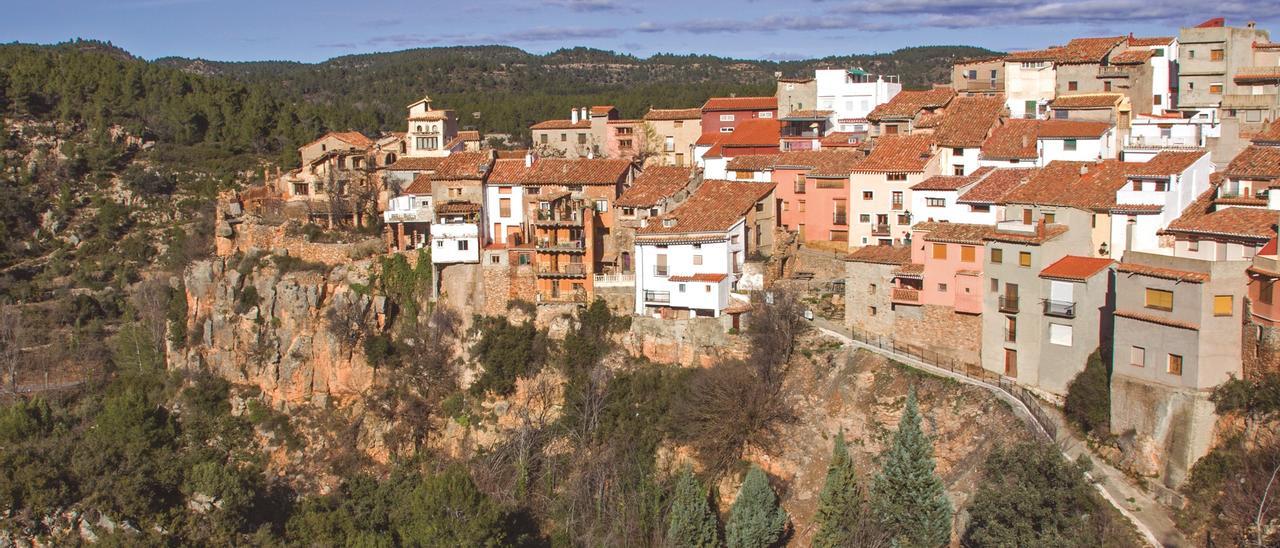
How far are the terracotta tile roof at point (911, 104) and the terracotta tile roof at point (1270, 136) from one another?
12908 millimetres

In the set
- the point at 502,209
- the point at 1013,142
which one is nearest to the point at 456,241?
the point at 502,209

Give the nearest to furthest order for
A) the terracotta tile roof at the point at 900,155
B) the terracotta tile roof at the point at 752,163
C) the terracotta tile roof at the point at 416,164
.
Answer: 1. the terracotta tile roof at the point at 900,155
2. the terracotta tile roof at the point at 752,163
3. the terracotta tile roof at the point at 416,164

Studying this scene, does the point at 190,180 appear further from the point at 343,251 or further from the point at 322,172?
the point at 343,251

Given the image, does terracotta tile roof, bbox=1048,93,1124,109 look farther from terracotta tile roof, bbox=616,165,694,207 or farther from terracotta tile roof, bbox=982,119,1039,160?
terracotta tile roof, bbox=616,165,694,207

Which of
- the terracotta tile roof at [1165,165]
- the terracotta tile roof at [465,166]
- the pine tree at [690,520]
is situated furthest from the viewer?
the terracotta tile roof at [465,166]

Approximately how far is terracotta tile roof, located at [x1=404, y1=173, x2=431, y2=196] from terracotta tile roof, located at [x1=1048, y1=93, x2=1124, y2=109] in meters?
26.4

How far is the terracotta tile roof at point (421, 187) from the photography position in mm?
50938

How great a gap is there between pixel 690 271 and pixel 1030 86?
18455 millimetres

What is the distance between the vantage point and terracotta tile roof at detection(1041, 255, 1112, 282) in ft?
111

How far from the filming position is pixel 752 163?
5091 centimetres

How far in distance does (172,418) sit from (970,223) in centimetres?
3192

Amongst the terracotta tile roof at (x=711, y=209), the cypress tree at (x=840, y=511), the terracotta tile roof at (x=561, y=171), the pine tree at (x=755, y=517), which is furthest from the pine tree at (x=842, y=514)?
the terracotta tile roof at (x=561, y=171)

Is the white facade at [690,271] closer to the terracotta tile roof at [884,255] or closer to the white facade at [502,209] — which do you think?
the terracotta tile roof at [884,255]

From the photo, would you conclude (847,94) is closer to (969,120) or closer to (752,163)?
(752,163)
